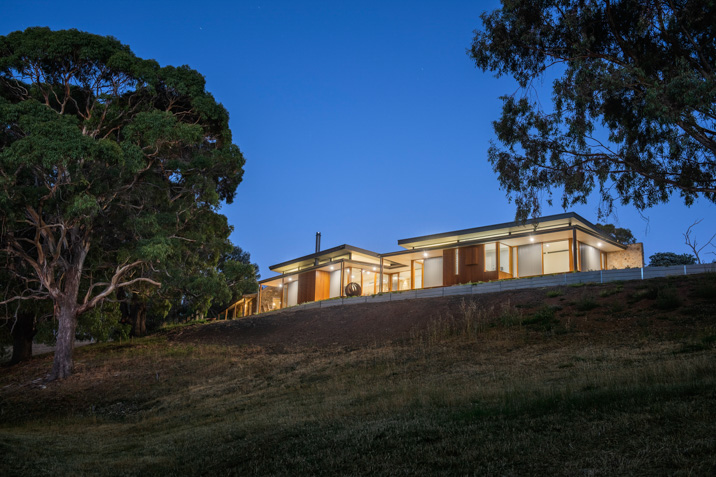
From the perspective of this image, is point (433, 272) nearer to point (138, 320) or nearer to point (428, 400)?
point (138, 320)

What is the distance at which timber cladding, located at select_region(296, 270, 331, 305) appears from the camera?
40406mm

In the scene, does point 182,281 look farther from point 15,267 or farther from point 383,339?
point 383,339

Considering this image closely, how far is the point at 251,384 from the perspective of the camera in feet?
54.1

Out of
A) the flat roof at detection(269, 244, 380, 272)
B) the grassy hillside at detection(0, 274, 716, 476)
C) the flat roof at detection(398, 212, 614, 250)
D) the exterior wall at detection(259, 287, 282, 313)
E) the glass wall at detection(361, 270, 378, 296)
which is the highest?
the flat roof at detection(398, 212, 614, 250)

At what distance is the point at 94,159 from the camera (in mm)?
17094

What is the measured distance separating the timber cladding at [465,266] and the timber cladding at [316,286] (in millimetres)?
11128

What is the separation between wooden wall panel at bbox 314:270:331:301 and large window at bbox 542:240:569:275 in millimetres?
16457

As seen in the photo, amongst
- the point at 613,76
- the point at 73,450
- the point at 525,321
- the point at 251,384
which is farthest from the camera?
the point at 525,321

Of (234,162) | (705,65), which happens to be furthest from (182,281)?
(705,65)

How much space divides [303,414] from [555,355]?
6802mm

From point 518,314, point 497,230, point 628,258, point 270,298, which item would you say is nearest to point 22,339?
point 518,314

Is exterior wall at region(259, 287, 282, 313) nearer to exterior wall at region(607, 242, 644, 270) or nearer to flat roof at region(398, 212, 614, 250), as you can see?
flat roof at region(398, 212, 614, 250)

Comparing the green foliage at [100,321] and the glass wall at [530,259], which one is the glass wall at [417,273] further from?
the green foliage at [100,321]

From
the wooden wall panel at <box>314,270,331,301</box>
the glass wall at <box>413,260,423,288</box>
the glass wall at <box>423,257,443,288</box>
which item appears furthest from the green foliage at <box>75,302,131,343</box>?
the glass wall at <box>413,260,423,288</box>
